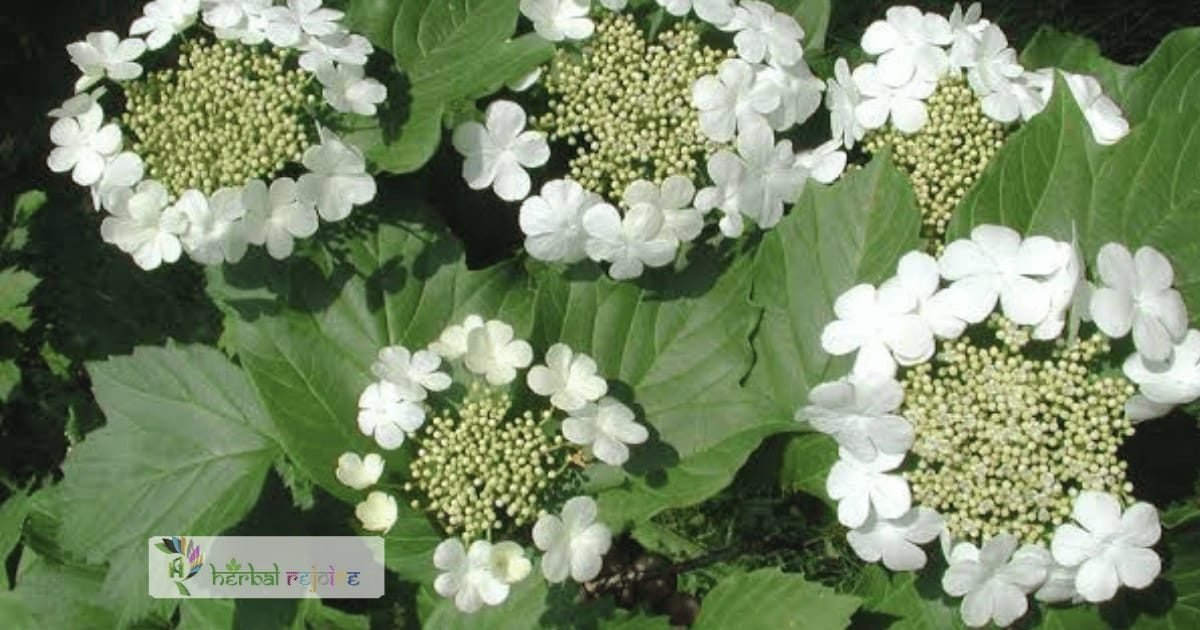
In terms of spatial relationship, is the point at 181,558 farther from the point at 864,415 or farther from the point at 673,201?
the point at 864,415

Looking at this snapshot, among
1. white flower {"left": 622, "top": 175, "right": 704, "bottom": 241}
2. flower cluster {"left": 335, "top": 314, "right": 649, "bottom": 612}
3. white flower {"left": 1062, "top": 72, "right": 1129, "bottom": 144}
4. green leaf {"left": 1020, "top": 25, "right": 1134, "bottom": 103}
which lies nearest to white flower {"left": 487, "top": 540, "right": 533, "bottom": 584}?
flower cluster {"left": 335, "top": 314, "right": 649, "bottom": 612}

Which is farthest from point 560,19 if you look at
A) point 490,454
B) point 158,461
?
point 158,461

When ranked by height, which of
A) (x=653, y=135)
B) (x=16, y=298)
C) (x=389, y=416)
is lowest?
(x=16, y=298)

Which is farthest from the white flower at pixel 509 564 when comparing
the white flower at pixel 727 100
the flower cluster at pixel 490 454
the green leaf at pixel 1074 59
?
the green leaf at pixel 1074 59

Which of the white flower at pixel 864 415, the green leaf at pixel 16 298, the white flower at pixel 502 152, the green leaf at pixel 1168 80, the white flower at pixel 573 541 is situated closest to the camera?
the white flower at pixel 864 415

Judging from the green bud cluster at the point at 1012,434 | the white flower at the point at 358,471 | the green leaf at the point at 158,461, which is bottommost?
the green leaf at the point at 158,461

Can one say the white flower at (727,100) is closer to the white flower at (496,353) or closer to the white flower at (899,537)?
the white flower at (496,353)

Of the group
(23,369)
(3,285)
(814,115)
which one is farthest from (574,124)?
(23,369)
